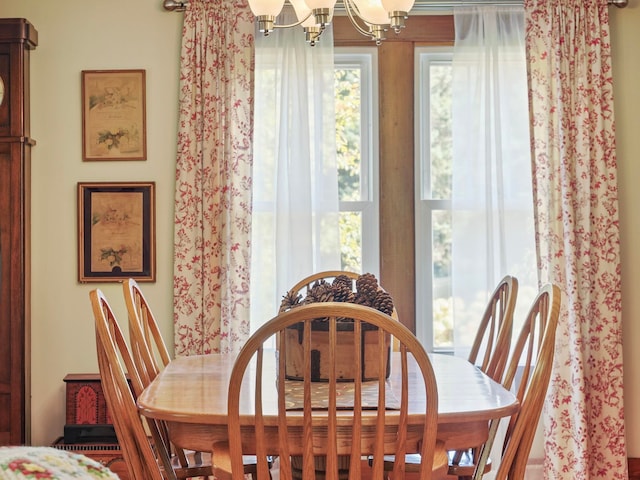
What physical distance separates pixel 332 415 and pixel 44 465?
1.25m

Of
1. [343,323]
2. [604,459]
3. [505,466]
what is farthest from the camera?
[604,459]

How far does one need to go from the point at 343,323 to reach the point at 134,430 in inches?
25.2

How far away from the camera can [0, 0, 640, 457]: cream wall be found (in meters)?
3.92

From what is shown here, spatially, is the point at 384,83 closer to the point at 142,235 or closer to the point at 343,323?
the point at 142,235

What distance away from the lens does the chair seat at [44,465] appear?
0.62m

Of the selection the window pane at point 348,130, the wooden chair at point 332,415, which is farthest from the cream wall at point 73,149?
the wooden chair at point 332,415

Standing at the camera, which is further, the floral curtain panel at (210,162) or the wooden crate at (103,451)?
the floral curtain panel at (210,162)

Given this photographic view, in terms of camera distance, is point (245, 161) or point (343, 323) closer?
point (343, 323)

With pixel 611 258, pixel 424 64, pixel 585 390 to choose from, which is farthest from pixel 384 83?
pixel 585 390

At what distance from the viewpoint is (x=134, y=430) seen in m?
2.12

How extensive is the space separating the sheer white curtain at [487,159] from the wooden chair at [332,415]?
1984mm

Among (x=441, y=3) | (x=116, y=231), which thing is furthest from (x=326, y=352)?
(x=441, y=3)

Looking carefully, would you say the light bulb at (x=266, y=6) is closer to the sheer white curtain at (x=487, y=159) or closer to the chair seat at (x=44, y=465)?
the sheer white curtain at (x=487, y=159)

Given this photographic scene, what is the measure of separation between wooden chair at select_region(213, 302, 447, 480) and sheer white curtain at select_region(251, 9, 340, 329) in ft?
6.26
